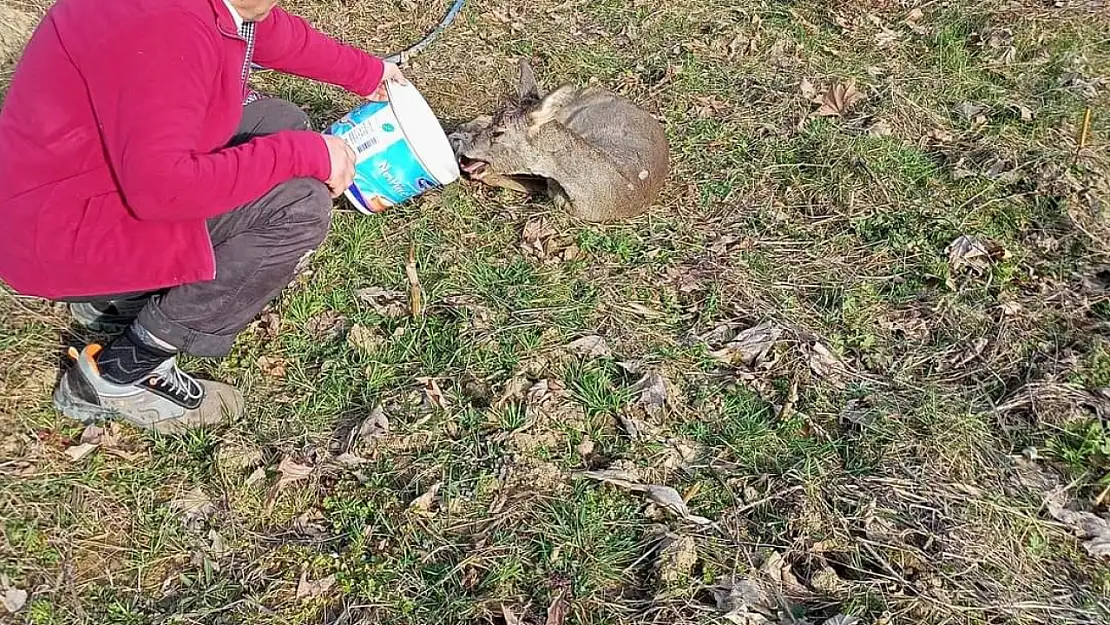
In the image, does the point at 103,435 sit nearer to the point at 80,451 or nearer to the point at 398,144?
the point at 80,451

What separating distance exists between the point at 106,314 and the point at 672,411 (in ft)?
6.34

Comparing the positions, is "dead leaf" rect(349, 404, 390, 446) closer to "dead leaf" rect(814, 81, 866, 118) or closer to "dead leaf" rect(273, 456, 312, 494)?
"dead leaf" rect(273, 456, 312, 494)

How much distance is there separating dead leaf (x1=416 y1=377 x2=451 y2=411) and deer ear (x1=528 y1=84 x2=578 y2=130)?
1310 millimetres

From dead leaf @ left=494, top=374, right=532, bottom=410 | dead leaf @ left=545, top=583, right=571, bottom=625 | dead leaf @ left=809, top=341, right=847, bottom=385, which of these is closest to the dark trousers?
dead leaf @ left=494, top=374, right=532, bottom=410

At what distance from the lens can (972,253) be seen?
3.49 meters

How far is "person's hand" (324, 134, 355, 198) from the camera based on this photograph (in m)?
2.57

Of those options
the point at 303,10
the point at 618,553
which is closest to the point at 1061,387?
the point at 618,553

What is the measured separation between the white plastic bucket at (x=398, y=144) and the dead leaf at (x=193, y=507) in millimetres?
1295

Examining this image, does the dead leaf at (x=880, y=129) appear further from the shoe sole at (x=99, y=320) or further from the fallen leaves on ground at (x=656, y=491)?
the shoe sole at (x=99, y=320)

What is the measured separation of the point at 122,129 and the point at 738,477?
194 centimetres

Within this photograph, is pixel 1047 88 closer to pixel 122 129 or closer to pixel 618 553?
pixel 618 553

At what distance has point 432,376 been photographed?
9.74 ft

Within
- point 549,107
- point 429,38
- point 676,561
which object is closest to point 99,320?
point 549,107

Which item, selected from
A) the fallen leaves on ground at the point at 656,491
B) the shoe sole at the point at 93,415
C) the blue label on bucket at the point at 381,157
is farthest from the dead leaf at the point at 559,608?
the blue label on bucket at the point at 381,157
